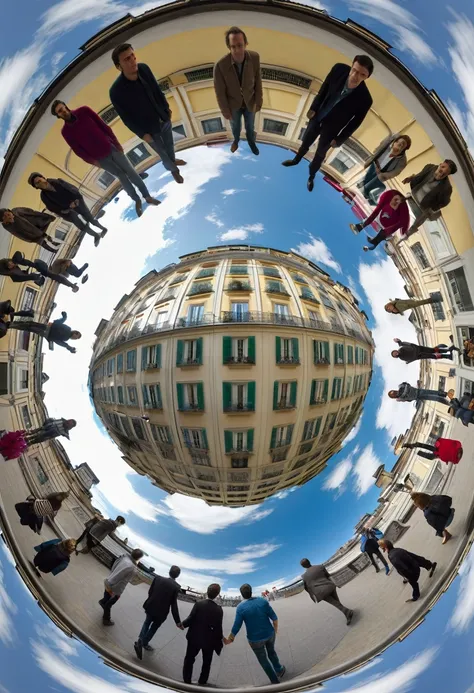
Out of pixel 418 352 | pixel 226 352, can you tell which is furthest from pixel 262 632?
pixel 418 352

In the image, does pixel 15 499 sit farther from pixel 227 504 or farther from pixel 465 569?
pixel 465 569

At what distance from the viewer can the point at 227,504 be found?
2811 millimetres

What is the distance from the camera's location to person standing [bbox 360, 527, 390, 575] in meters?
2.68

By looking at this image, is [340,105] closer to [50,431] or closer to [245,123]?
[245,123]

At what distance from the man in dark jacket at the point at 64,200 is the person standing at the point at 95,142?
0.65 ft

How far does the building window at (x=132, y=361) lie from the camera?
2.46 metres

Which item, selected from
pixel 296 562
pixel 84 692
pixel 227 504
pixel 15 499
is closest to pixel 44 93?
pixel 15 499

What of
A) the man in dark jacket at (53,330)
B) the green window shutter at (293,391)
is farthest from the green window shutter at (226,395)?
the man in dark jacket at (53,330)

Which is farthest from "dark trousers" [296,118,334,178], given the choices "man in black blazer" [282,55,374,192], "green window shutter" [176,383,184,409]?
"green window shutter" [176,383,184,409]

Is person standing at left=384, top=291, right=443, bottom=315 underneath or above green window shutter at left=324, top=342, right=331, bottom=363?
above

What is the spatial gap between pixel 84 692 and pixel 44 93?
12.8 feet

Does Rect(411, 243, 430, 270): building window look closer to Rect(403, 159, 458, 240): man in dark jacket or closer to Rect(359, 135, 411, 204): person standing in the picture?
Rect(403, 159, 458, 240): man in dark jacket

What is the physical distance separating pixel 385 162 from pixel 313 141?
17.2 inches

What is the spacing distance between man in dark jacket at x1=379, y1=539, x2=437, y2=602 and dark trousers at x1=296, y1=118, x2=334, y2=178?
2.54 metres
